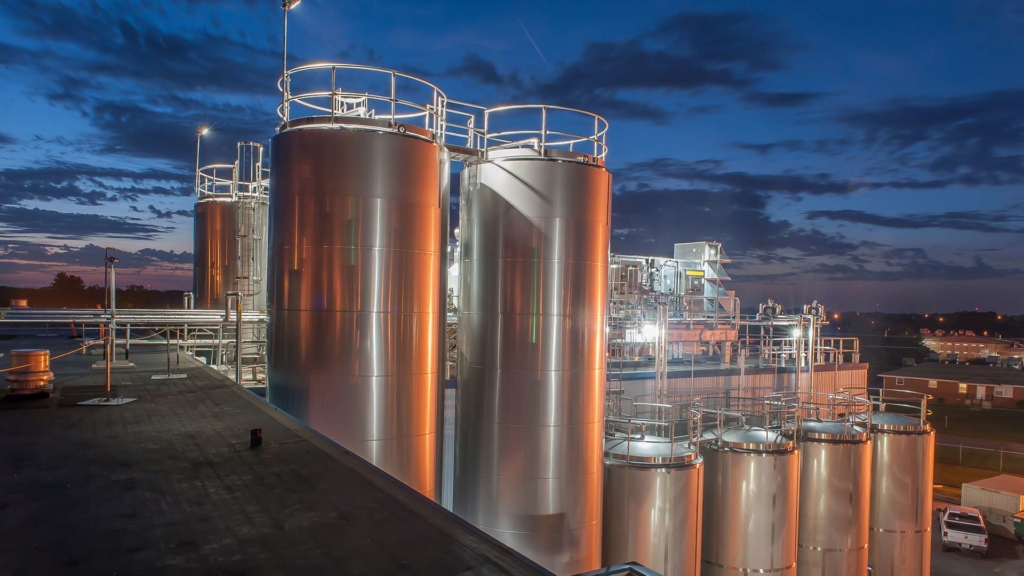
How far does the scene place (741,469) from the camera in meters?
13.8

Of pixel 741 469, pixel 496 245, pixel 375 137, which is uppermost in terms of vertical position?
pixel 375 137

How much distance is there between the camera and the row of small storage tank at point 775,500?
40.8 ft

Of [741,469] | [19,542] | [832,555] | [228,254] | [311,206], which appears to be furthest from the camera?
[228,254]

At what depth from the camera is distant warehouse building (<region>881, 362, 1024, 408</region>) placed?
5284cm

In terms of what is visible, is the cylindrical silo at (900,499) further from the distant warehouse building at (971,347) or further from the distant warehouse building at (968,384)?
the distant warehouse building at (971,347)

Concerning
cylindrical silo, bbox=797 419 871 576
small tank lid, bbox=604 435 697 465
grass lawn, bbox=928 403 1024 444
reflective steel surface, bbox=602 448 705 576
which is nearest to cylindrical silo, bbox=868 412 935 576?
cylindrical silo, bbox=797 419 871 576

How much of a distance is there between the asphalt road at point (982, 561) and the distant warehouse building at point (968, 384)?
115 ft

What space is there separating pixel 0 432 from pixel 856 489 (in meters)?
17.5

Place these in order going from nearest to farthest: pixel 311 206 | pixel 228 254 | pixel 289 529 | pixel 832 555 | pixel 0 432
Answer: pixel 289 529 < pixel 0 432 < pixel 311 206 < pixel 832 555 < pixel 228 254

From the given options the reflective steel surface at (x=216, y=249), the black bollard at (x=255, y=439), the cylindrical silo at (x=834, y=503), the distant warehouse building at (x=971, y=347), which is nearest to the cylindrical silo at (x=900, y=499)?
the cylindrical silo at (x=834, y=503)

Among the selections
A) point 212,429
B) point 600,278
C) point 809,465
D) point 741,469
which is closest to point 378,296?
point 212,429

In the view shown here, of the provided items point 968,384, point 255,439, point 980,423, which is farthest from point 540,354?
point 968,384

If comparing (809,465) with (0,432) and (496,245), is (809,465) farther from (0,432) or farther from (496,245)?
(0,432)

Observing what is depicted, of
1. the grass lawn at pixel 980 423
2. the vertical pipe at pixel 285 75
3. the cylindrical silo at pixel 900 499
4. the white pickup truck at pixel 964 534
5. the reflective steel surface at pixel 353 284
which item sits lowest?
the grass lawn at pixel 980 423
